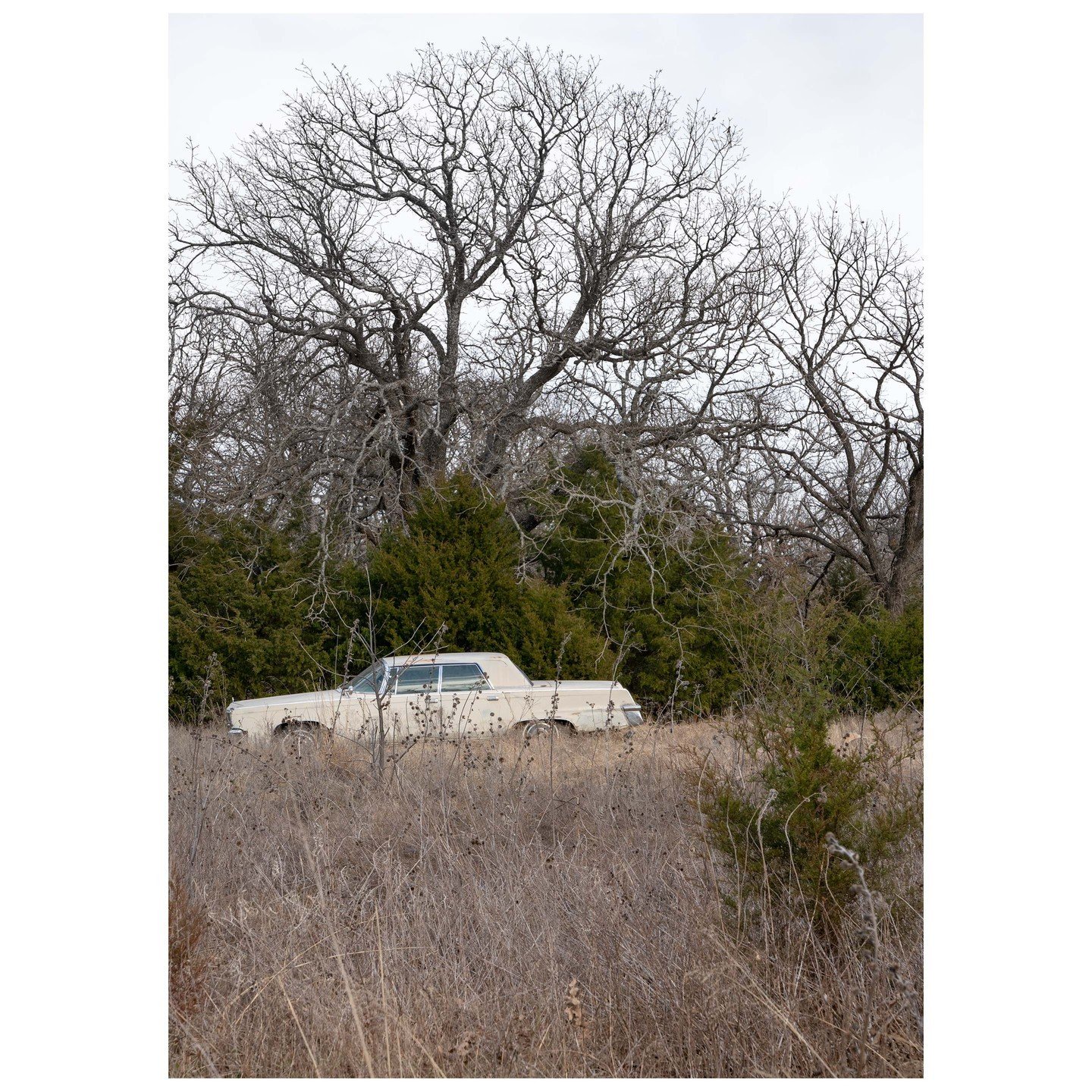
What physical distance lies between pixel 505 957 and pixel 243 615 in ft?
24.0

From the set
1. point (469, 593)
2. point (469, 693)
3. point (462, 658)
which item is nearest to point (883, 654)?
point (469, 593)

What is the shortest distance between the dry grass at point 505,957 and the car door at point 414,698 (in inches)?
78.0

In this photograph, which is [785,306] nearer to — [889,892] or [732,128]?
[732,128]

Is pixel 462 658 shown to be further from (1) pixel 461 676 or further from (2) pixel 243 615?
(2) pixel 243 615

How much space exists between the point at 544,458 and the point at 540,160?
129 inches

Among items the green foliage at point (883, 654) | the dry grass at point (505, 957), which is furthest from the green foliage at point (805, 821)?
the green foliage at point (883, 654)

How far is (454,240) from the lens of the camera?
1048 cm

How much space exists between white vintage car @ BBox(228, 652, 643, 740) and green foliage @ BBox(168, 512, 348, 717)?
159 cm

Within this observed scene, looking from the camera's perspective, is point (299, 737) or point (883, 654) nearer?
point (299, 737)

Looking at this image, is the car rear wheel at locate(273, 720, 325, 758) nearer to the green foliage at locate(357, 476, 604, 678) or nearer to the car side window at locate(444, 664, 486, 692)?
the car side window at locate(444, 664, 486, 692)

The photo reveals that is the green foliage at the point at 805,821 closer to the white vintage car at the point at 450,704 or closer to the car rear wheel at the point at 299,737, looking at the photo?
the car rear wheel at the point at 299,737

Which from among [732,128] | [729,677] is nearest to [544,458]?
[729,677]

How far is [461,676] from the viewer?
8.26 m

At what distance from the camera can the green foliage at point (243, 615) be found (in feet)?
30.4
